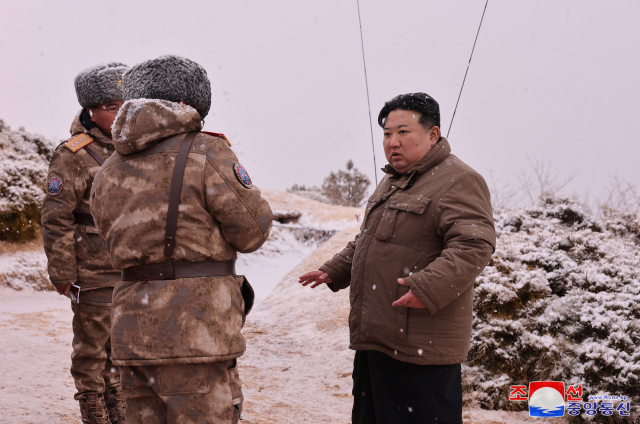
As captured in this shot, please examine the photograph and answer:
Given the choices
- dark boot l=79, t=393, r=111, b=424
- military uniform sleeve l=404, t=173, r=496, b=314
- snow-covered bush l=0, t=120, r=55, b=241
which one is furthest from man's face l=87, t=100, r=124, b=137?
snow-covered bush l=0, t=120, r=55, b=241

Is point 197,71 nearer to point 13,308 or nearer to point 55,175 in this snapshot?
point 55,175

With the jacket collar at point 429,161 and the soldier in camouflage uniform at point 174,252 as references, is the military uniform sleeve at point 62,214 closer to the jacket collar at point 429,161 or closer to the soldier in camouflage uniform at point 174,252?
the soldier in camouflage uniform at point 174,252

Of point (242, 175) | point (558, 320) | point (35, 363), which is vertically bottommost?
point (35, 363)

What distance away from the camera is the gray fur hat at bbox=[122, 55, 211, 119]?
6.37ft

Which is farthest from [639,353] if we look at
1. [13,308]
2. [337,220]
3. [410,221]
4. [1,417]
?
[337,220]

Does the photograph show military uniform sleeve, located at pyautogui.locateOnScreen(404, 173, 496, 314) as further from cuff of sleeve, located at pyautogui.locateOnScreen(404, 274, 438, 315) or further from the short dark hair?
the short dark hair

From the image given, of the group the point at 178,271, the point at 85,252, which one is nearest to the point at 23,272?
the point at 85,252

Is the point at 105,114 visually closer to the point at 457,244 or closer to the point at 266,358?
the point at 457,244

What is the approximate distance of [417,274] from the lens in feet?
6.43

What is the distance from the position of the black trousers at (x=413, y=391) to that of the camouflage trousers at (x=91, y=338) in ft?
5.43

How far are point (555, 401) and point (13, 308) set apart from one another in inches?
281

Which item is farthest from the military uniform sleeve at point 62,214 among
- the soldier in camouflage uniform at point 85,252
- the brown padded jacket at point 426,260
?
the brown padded jacket at point 426,260

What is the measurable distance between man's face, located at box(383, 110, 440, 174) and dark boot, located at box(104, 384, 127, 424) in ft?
7.42

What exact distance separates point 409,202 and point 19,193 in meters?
9.01
